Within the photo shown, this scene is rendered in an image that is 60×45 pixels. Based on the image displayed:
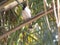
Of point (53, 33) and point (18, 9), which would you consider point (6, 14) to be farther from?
point (53, 33)

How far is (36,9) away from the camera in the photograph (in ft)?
3.22

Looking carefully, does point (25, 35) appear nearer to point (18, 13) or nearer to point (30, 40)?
point (30, 40)

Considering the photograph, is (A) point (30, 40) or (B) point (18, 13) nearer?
(B) point (18, 13)

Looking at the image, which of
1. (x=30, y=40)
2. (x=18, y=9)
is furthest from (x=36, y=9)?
(x=30, y=40)

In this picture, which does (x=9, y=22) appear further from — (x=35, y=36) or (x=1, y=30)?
(x=35, y=36)

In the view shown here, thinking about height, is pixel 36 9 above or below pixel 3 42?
above

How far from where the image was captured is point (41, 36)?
976 millimetres

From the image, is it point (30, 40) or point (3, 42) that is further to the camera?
point (30, 40)

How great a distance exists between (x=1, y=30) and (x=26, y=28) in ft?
0.38

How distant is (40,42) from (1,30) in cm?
19

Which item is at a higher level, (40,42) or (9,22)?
(9,22)

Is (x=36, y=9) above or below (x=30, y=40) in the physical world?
above

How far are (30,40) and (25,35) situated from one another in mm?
53

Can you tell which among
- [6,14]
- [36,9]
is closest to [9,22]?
[6,14]
